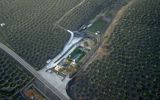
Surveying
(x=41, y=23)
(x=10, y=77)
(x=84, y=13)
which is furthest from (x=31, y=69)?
(x=84, y=13)

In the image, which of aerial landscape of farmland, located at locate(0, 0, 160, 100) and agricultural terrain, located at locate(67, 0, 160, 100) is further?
aerial landscape of farmland, located at locate(0, 0, 160, 100)

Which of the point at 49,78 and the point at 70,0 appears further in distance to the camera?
the point at 70,0

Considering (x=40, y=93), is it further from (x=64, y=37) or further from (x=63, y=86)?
(x=64, y=37)

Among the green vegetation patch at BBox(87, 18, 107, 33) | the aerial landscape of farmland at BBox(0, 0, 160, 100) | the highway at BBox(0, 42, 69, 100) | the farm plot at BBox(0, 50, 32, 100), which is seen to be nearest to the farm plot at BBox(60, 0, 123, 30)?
the aerial landscape of farmland at BBox(0, 0, 160, 100)

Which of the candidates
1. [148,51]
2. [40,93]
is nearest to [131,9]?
[148,51]

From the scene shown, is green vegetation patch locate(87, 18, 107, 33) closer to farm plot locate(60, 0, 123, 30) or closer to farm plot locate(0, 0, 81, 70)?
farm plot locate(60, 0, 123, 30)

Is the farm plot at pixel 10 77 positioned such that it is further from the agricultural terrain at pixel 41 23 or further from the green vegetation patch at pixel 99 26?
the green vegetation patch at pixel 99 26

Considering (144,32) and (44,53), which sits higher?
→ (44,53)
